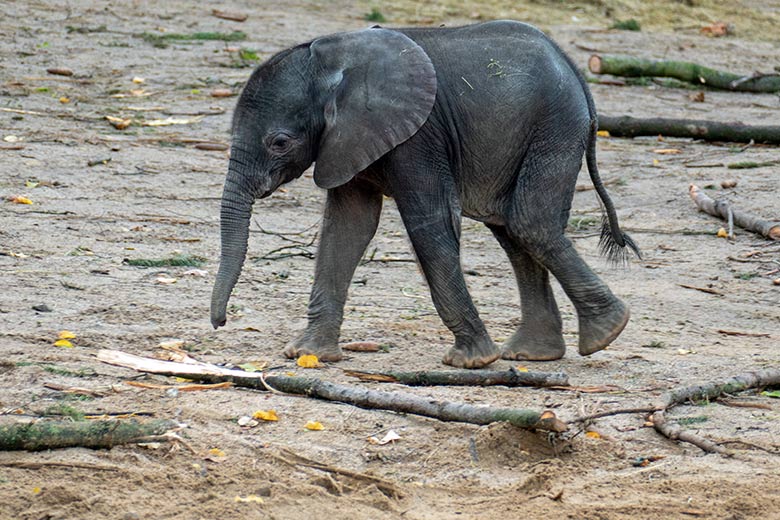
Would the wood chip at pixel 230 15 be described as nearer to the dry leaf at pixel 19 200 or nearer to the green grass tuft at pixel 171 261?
the dry leaf at pixel 19 200

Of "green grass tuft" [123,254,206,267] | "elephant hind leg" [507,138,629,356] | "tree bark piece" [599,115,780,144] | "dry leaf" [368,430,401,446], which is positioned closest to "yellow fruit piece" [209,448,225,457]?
"dry leaf" [368,430,401,446]

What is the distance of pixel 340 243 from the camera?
22.6 ft

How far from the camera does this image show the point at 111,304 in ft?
24.1

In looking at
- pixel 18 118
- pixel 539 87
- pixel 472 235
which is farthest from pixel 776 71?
pixel 539 87

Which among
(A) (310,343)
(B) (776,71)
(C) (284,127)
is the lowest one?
(B) (776,71)

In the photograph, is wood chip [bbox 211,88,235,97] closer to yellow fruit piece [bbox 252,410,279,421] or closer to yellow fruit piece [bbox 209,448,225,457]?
yellow fruit piece [bbox 252,410,279,421]

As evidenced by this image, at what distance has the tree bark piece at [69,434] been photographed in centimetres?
479

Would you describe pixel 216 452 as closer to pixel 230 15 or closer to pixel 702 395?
pixel 702 395

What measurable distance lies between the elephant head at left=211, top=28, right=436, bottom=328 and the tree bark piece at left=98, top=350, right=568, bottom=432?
0.62 m

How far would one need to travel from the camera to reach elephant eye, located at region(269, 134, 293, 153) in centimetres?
644

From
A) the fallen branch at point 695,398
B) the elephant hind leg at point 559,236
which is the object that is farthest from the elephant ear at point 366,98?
the fallen branch at point 695,398

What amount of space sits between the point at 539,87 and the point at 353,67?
38.3 inches

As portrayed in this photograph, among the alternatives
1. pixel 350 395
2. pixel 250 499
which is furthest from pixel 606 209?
pixel 250 499

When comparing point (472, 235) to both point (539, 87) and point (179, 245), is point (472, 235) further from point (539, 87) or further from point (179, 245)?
point (539, 87)
